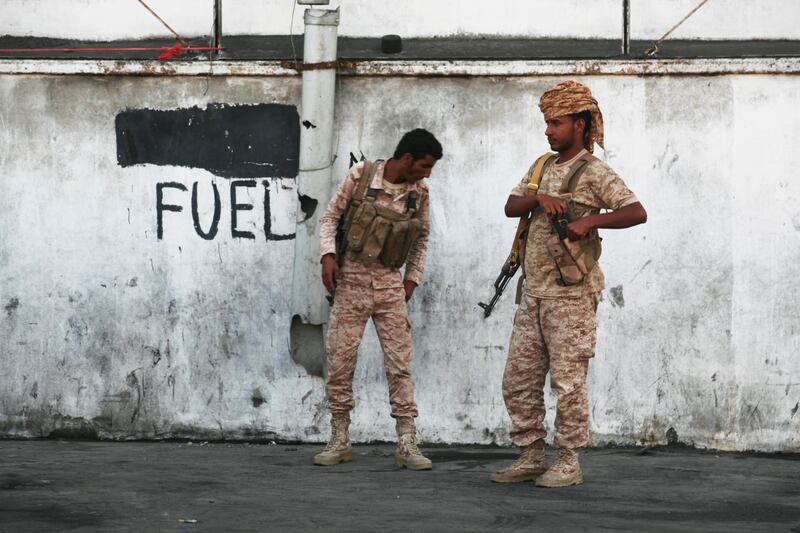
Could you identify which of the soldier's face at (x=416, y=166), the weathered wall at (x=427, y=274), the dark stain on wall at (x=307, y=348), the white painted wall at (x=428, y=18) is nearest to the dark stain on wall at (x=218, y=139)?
the weathered wall at (x=427, y=274)

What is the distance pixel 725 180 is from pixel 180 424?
3.60m

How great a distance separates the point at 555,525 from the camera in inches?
224

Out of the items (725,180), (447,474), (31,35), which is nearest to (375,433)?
(447,474)

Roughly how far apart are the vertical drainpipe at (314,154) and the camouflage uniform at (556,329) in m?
1.77

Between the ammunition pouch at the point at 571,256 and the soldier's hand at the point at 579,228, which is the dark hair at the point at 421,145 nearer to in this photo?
the ammunition pouch at the point at 571,256

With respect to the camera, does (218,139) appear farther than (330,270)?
Yes

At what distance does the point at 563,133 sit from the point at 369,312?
4.94 ft

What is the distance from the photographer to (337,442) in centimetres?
743

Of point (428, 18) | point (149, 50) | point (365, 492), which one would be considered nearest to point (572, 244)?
point (365, 492)

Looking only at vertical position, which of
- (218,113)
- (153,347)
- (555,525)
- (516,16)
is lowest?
(555,525)

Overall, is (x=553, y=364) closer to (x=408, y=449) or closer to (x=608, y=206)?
(x=608, y=206)

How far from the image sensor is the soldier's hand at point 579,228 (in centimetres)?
634

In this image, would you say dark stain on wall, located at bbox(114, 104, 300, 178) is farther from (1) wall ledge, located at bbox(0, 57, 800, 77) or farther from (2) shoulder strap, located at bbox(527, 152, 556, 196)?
(2) shoulder strap, located at bbox(527, 152, 556, 196)

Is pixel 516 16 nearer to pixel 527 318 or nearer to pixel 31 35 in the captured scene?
pixel 527 318
